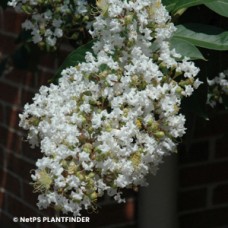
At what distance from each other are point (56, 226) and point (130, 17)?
1.12m

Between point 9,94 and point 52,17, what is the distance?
99 centimetres

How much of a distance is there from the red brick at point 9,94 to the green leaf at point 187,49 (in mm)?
1176

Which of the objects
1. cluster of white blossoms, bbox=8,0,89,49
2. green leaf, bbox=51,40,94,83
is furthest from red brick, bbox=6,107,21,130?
green leaf, bbox=51,40,94,83

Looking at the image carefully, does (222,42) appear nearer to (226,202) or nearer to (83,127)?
(83,127)

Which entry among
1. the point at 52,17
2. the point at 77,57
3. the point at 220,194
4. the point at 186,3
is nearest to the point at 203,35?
the point at 186,3

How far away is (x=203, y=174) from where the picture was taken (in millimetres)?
1900

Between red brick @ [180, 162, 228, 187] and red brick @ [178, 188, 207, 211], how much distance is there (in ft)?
0.07

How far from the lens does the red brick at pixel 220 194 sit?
1927 mm

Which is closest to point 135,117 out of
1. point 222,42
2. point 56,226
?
point 222,42

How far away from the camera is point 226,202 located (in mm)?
1939

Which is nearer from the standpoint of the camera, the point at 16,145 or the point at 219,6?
the point at 219,6

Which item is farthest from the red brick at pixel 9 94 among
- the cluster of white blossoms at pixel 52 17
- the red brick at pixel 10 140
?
the cluster of white blossoms at pixel 52 17

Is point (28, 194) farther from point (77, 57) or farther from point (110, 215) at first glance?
point (77, 57)

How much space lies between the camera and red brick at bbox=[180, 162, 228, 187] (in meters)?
1.88
